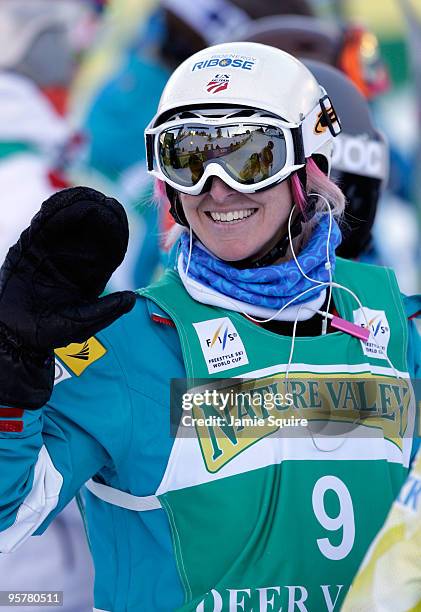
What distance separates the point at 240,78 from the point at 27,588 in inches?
75.6

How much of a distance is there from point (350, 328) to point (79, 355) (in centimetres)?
74

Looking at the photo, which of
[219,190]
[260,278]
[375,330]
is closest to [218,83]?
[219,190]

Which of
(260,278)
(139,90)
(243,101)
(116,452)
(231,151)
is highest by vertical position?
(139,90)

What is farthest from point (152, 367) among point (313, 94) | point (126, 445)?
point (313, 94)

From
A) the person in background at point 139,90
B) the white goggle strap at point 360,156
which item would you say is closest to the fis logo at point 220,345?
the white goggle strap at point 360,156

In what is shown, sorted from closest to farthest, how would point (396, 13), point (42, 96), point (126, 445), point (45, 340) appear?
point (45, 340), point (126, 445), point (42, 96), point (396, 13)

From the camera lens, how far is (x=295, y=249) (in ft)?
10.7

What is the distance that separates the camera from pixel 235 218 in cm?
313

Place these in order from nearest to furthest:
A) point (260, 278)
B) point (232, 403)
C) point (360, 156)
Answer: point (232, 403), point (260, 278), point (360, 156)

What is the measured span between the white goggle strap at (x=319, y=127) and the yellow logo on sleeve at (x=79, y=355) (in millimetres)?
769

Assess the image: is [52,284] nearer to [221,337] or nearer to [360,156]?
[221,337]

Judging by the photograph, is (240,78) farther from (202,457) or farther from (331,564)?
(331,564)

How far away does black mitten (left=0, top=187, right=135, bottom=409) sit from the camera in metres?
2.54

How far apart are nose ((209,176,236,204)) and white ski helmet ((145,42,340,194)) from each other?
4 centimetres
